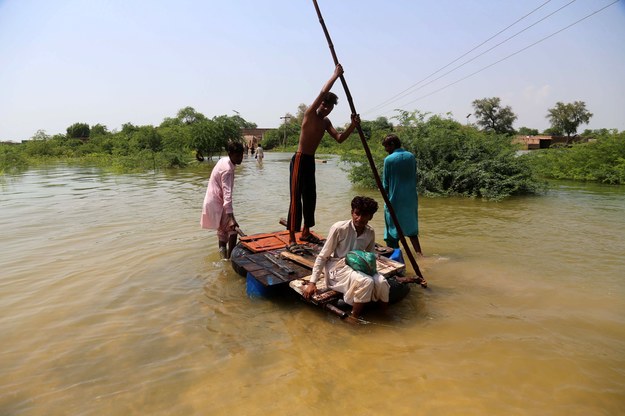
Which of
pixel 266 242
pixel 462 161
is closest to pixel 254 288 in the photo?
pixel 266 242

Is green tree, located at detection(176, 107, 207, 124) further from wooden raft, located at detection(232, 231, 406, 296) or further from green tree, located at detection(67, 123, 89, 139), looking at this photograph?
wooden raft, located at detection(232, 231, 406, 296)

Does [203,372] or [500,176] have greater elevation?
[500,176]

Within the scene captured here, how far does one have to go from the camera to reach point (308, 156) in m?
4.90

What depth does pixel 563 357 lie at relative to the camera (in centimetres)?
312

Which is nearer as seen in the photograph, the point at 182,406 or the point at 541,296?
the point at 182,406

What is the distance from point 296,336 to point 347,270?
2.50ft

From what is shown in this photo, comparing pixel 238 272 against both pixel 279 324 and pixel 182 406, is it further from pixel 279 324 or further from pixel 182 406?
pixel 182 406

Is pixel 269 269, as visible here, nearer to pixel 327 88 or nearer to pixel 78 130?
pixel 327 88

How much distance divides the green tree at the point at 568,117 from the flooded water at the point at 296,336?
198 ft

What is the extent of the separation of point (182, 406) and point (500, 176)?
11.7 metres

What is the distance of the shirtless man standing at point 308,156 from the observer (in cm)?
457

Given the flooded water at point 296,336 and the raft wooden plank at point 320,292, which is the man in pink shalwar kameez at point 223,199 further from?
the raft wooden plank at point 320,292

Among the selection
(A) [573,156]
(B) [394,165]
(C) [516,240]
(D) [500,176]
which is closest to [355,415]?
(B) [394,165]

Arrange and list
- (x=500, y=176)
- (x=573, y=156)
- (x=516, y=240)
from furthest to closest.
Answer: (x=573, y=156), (x=500, y=176), (x=516, y=240)
